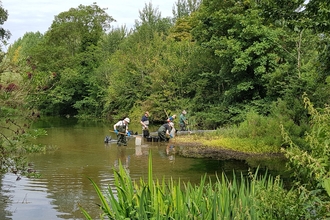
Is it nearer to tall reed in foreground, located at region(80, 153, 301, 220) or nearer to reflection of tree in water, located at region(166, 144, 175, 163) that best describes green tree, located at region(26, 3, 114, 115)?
reflection of tree in water, located at region(166, 144, 175, 163)

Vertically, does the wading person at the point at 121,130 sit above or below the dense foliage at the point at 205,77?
below

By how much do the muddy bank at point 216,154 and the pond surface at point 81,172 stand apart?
2.09ft

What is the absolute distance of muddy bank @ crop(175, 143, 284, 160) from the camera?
16375 mm

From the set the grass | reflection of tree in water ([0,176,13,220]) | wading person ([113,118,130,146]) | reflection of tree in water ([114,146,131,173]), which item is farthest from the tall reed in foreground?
wading person ([113,118,130,146])

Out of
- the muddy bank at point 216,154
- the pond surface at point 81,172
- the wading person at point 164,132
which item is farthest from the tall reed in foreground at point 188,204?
the wading person at point 164,132

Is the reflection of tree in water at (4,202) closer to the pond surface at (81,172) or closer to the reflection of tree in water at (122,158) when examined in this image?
the pond surface at (81,172)

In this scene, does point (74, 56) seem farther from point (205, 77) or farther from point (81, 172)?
point (81, 172)

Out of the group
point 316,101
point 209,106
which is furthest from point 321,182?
point 209,106

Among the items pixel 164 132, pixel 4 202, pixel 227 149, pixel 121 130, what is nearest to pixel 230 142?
pixel 227 149

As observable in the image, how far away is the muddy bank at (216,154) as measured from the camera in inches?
645

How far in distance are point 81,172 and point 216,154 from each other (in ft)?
19.3

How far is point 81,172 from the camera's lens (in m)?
13.4

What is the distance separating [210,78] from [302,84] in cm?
1199

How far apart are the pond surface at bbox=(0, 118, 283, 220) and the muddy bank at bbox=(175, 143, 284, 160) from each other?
0.64m
